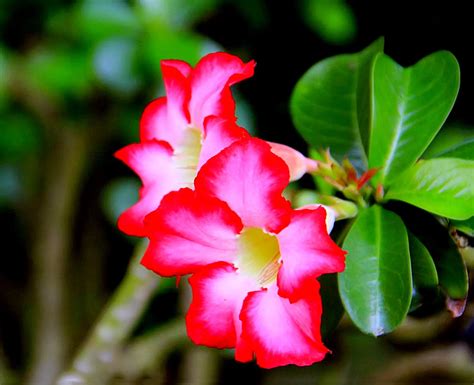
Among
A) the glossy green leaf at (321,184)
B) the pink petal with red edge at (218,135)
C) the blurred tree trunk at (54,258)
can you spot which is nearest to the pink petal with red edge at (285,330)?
the pink petal with red edge at (218,135)

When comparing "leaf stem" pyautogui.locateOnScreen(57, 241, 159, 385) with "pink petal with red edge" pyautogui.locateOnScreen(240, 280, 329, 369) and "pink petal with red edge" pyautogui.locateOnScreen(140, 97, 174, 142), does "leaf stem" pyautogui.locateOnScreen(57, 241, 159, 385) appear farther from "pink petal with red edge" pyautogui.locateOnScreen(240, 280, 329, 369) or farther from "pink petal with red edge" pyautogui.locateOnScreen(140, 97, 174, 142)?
"pink petal with red edge" pyautogui.locateOnScreen(240, 280, 329, 369)

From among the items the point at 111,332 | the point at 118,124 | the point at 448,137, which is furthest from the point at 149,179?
the point at 118,124

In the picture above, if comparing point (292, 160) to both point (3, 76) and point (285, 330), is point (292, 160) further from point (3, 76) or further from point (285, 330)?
point (3, 76)

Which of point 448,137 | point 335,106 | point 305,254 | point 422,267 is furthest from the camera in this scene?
point 448,137

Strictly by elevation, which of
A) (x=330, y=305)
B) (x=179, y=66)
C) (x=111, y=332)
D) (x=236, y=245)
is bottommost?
(x=111, y=332)

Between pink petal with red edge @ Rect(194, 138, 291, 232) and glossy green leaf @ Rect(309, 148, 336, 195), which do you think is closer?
pink petal with red edge @ Rect(194, 138, 291, 232)

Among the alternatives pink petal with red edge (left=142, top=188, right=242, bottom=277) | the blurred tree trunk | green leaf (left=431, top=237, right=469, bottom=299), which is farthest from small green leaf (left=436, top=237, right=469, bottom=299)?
the blurred tree trunk

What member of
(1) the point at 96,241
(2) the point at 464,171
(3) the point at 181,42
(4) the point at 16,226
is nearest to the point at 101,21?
(3) the point at 181,42

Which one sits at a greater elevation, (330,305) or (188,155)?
(188,155)
